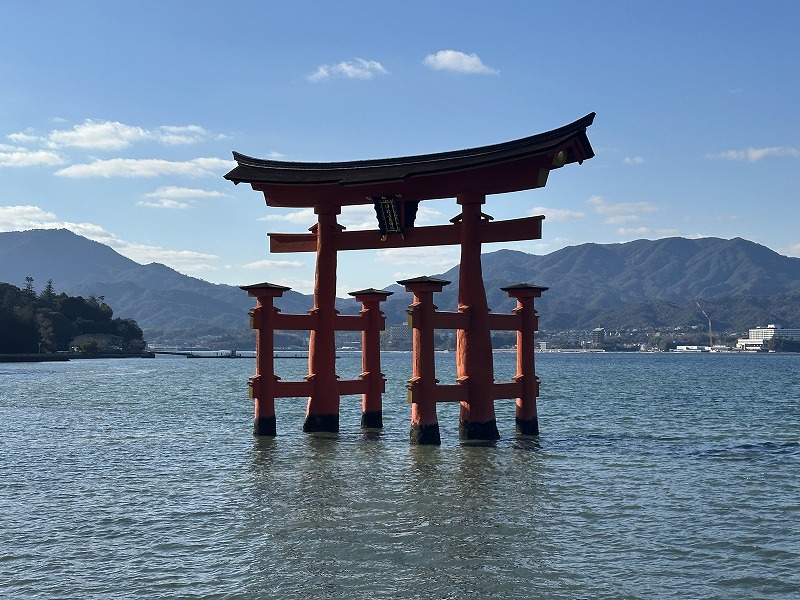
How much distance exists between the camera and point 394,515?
17688mm

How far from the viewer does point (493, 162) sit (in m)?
25.3

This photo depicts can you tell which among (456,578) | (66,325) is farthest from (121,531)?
(66,325)

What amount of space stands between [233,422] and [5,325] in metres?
102

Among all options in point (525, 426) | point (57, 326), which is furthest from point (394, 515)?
point (57, 326)

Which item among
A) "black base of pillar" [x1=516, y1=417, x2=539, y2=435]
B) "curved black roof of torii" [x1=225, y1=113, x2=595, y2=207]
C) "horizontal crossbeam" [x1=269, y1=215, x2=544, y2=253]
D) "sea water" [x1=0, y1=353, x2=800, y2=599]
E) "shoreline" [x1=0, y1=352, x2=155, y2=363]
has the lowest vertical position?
"sea water" [x1=0, y1=353, x2=800, y2=599]

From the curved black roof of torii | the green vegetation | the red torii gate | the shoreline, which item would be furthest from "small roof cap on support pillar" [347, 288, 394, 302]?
the green vegetation

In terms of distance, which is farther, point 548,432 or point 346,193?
point 548,432

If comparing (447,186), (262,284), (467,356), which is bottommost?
(467,356)

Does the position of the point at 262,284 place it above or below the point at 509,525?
above

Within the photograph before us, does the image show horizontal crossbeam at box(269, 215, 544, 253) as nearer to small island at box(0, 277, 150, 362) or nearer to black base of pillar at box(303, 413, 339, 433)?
black base of pillar at box(303, 413, 339, 433)

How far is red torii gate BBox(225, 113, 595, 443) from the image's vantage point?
2591cm

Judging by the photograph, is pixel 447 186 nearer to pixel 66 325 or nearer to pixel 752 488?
pixel 752 488

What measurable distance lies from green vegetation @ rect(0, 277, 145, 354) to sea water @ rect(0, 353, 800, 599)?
4132 inches

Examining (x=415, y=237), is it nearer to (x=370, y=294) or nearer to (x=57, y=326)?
(x=370, y=294)
